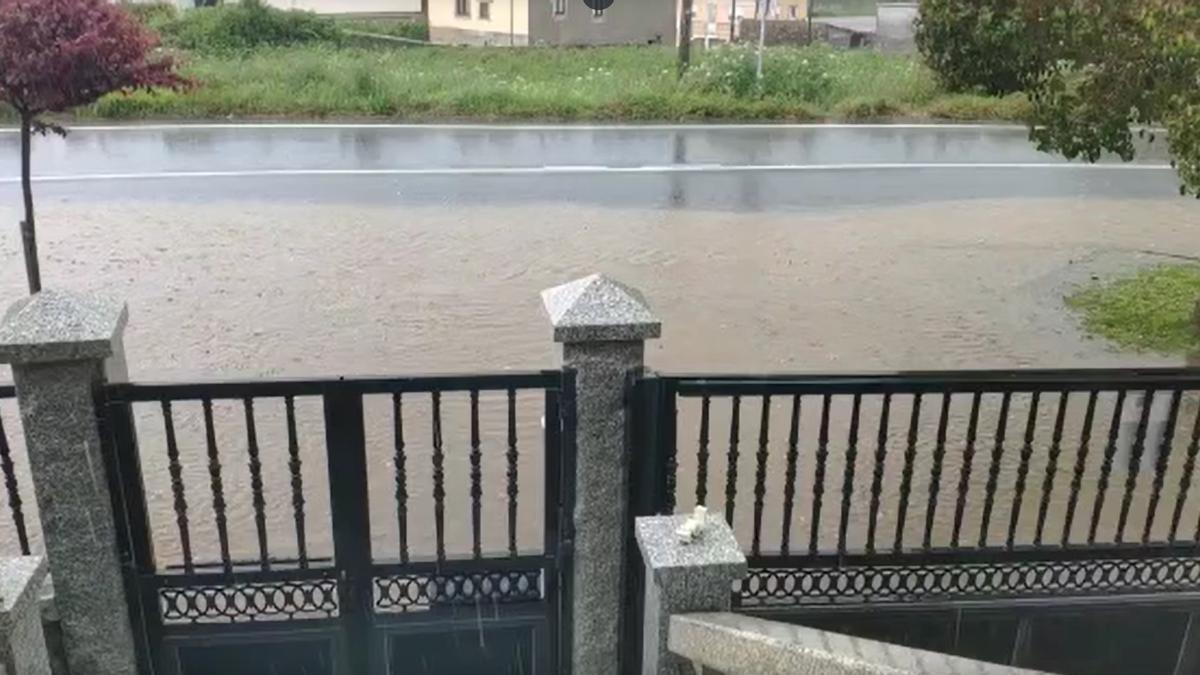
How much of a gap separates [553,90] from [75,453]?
16.2 metres

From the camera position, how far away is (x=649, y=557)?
363cm

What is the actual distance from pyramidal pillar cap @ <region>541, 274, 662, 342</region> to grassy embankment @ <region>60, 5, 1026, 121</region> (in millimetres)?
13034

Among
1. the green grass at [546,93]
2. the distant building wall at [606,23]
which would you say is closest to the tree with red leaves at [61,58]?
the green grass at [546,93]

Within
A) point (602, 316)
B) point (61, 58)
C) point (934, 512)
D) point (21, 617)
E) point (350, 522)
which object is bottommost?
point (934, 512)

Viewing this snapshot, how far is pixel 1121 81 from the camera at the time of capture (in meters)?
7.38

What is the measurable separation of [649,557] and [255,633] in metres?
1.79

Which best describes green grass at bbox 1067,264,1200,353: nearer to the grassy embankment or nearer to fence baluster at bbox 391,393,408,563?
the grassy embankment

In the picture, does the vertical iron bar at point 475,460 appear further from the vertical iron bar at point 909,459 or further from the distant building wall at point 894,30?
the distant building wall at point 894,30

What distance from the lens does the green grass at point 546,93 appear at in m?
17.6

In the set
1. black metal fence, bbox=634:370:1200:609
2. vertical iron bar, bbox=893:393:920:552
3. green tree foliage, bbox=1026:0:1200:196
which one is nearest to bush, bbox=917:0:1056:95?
green tree foliage, bbox=1026:0:1200:196

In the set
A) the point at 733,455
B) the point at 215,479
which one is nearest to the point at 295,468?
the point at 215,479

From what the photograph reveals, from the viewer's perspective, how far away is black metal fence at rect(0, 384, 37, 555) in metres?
4.09

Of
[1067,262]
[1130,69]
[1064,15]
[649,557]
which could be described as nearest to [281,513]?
[649,557]

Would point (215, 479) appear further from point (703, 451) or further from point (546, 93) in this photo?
point (546, 93)
